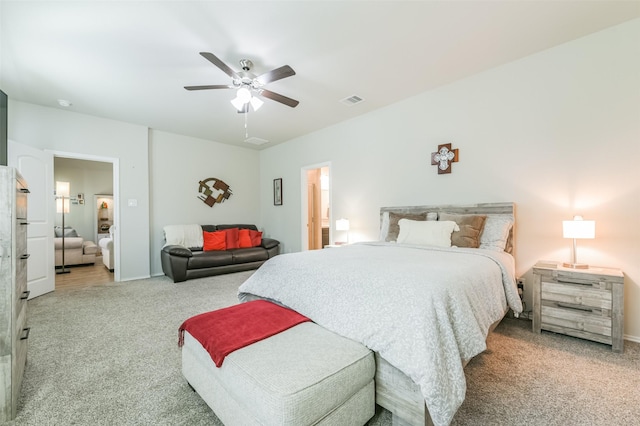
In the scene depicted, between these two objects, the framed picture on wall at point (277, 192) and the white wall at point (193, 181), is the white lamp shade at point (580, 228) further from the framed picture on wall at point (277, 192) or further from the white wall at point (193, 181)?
the white wall at point (193, 181)

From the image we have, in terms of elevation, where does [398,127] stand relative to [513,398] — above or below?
above

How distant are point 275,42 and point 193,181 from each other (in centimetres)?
392

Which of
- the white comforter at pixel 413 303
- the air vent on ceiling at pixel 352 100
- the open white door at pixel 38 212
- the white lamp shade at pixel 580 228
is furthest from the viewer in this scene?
the air vent on ceiling at pixel 352 100

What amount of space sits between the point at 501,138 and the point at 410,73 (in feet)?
4.14

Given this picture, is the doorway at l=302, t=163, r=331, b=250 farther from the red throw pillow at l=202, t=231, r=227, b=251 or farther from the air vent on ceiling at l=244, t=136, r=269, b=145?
the red throw pillow at l=202, t=231, r=227, b=251

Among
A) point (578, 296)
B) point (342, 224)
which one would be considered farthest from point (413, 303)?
point (342, 224)

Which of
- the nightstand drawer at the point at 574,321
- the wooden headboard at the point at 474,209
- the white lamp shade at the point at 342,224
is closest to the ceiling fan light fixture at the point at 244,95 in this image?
the wooden headboard at the point at 474,209

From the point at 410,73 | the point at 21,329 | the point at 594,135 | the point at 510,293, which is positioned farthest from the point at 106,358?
the point at 594,135

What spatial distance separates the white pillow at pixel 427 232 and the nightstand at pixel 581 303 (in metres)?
0.79

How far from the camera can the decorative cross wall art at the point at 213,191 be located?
18.6 ft

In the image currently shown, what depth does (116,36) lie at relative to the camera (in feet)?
7.73

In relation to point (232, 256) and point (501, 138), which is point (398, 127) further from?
point (232, 256)

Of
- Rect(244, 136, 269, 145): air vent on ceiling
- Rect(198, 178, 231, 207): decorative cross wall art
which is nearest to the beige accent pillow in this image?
Rect(244, 136, 269, 145): air vent on ceiling

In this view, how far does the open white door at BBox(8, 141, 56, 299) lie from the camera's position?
3.52 meters
